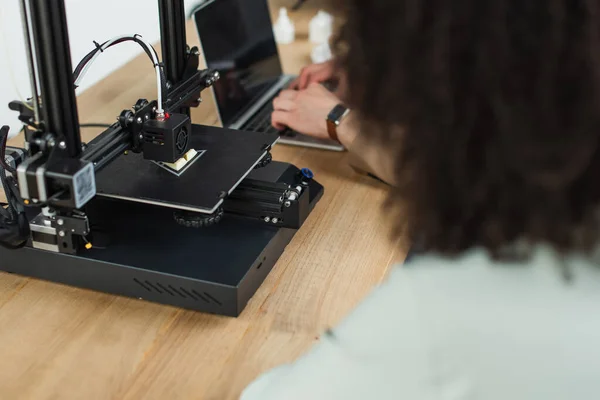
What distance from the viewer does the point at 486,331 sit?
514 mm

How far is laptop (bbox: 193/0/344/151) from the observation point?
1347mm

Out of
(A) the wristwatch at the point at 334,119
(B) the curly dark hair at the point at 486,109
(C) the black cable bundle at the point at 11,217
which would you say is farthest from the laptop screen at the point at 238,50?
(B) the curly dark hair at the point at 486,109

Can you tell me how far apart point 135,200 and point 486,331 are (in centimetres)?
53

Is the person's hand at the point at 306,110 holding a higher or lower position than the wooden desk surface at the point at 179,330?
higher

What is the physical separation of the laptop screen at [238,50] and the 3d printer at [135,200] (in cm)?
31

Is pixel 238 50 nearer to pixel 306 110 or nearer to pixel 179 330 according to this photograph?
pixel 306 110

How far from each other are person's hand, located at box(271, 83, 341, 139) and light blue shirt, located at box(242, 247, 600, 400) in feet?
2.51

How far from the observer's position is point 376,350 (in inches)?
22.0

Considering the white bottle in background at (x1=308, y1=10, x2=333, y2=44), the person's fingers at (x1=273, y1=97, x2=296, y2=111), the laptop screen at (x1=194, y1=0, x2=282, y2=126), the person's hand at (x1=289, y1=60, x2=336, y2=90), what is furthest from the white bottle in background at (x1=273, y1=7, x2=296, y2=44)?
the person's fingers at (x1=273, y1=97, x2=296, y2=111)

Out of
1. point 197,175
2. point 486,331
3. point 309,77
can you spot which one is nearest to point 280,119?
point 309,77

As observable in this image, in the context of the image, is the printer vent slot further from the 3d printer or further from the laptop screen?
the laptop screen

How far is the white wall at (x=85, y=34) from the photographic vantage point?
1390 mm

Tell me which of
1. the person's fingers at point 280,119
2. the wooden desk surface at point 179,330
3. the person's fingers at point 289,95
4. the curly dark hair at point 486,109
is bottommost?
the wooden desk surface at point 179,330

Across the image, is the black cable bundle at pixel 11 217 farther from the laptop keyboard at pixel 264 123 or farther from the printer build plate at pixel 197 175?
the laptop keyboard at pixel 264 123
